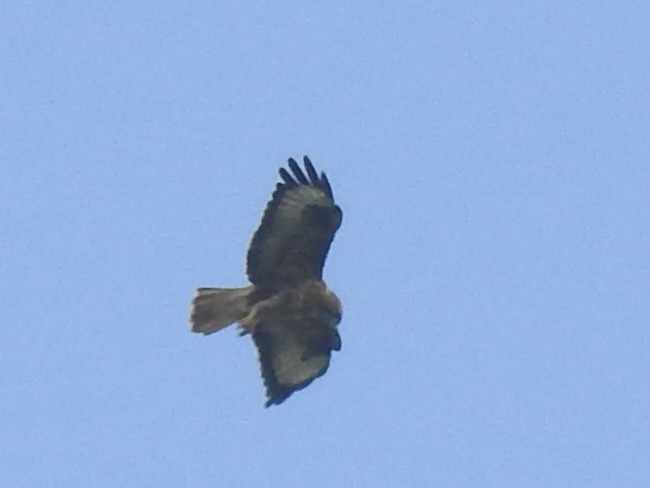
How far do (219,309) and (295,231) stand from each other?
982 millimetres

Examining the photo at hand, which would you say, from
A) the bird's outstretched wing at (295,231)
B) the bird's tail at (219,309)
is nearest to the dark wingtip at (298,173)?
the bird's outstretched wing at (295,231)

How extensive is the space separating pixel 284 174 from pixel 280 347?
5.27 feet

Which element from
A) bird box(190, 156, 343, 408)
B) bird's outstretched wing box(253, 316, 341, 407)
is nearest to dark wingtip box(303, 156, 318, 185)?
bird box(190, 156, 343, 408)

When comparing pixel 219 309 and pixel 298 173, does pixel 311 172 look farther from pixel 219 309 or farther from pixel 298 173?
pixel 219 309

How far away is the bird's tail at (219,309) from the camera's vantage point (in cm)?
3481

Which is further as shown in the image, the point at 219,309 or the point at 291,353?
the point at 291,353

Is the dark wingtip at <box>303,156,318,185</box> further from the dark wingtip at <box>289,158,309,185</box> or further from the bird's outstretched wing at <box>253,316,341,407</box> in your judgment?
the bird's outstretched wing at <box>253,316,341,407</box>

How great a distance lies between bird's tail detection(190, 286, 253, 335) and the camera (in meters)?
34.8

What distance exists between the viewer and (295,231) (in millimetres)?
34500

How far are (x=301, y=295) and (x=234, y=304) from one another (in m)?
0.60

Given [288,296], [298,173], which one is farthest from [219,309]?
[298,173]

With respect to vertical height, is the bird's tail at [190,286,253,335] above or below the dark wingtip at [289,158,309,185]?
below

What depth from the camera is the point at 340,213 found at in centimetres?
3444

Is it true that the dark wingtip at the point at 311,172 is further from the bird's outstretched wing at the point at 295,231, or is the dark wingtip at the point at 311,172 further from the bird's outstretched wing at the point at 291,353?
the bird's outstretched wing at the point at 291,353
